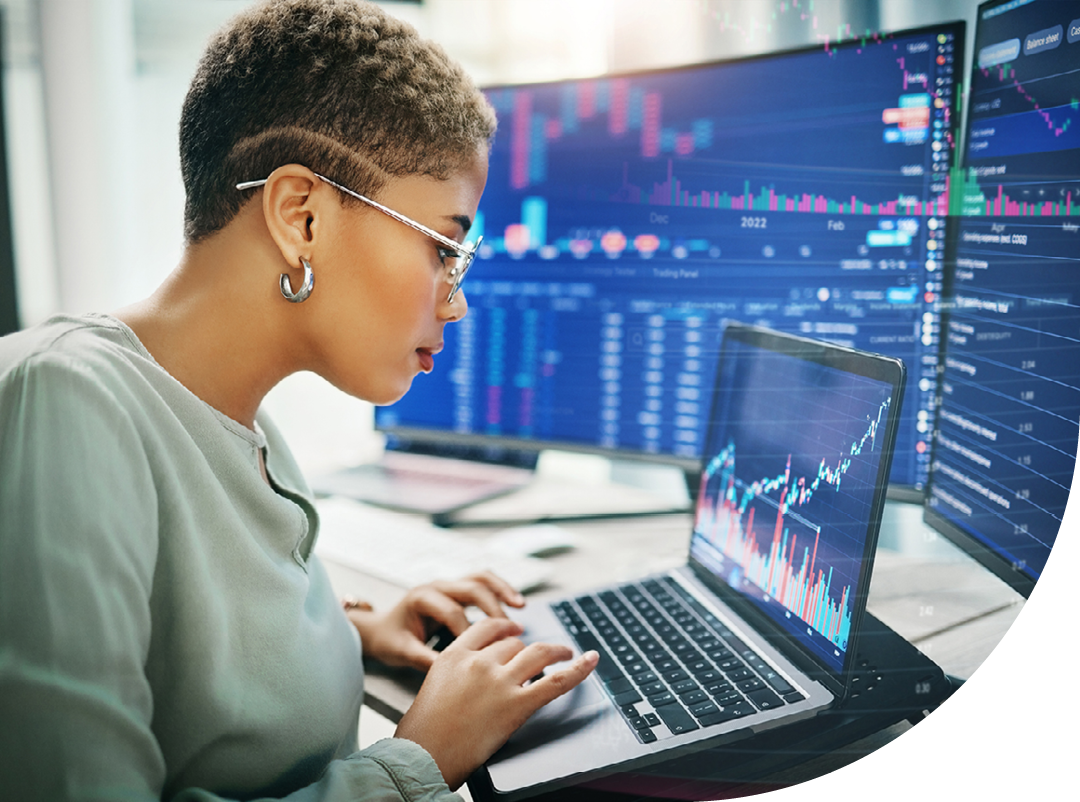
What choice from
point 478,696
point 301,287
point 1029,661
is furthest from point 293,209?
point 1029,661

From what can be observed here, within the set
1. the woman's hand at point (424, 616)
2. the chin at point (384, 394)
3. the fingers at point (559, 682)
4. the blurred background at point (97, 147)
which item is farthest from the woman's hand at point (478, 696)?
the blurred background at point (97, 147)

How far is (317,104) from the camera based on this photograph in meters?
0.58

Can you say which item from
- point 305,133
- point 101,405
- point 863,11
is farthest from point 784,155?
point 101,405

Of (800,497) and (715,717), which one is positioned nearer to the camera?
(715,717)

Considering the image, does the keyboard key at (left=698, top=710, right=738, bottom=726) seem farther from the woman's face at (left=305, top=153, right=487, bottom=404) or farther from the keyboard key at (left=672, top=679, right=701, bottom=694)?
the woman's face at (left=305, top=153, right=487, bottom=404)

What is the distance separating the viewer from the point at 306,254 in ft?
1.99

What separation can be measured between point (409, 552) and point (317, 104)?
2.07 feet

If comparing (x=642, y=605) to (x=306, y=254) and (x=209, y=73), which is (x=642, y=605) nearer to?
(x=306, y=254)

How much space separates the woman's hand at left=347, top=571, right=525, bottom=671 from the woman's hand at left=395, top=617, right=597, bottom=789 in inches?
3.9

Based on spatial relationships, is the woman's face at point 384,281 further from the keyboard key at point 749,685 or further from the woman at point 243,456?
the keyboard key at point 749,685

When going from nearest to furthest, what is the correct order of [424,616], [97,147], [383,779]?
[383,779] < [424,616] < [97,147]

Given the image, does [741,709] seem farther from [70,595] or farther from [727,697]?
[70,595]

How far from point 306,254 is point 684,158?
551 millimetres

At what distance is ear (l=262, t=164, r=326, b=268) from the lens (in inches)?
23.1
